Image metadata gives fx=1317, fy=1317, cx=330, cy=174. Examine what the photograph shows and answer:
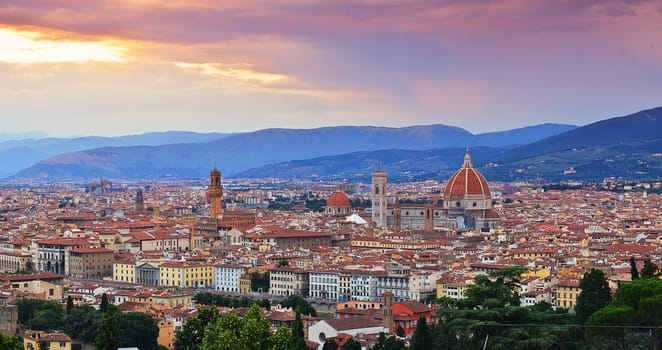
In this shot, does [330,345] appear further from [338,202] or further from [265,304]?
[338,202]

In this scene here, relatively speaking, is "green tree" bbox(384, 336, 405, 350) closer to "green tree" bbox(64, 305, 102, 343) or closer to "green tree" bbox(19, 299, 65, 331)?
"green tree" bbox(64, 305, 102, 343)

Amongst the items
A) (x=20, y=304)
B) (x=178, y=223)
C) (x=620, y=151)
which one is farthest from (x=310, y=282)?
(x=620, y=151)

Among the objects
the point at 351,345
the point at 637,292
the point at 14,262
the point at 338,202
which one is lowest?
the point at 14,262

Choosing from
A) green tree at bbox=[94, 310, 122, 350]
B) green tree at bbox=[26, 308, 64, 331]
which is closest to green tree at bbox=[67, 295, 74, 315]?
green tree at bbox=[26, 308, 64, 331]

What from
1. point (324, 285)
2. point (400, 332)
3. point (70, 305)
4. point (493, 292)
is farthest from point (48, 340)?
point (324, 285)

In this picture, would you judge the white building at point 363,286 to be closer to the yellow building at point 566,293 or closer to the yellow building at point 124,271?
the yellow building at point 566,293

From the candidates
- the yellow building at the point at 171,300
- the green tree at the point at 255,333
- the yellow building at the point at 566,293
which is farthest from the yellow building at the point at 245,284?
the green tree at the point at 255,333
